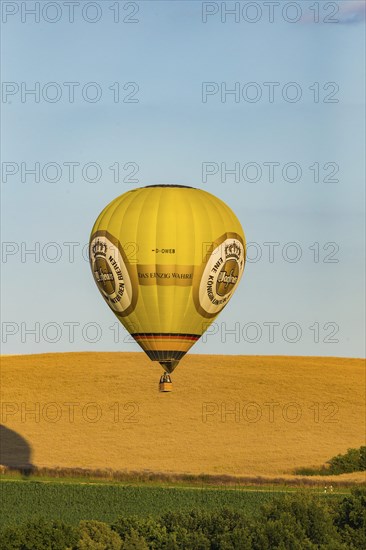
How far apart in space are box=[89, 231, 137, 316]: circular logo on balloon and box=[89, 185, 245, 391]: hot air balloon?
0.04m

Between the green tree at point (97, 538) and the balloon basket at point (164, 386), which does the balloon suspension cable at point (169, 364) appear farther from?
the green tree at point (97, 538)

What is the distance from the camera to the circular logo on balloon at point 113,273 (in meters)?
45.7

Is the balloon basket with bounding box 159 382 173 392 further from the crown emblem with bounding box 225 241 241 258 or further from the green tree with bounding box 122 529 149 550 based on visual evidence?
the green tree with bounding box 122 529 149 550

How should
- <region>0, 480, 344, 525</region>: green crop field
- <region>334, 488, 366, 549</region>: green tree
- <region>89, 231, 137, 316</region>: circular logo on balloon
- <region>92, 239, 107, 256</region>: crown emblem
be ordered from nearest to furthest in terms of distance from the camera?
<region>334, 488, 366, 549</region>: green tree, <region>89, 231, 137, 316</region>: circular logo on balloon, <region>92, 239, 107, 256</region>: crown emblem, <region>0, 480, 344, 525</region>: green crop field

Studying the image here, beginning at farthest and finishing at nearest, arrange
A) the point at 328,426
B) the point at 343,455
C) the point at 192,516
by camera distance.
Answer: the point at 328,426, the point at 343,455, the point at 192,516

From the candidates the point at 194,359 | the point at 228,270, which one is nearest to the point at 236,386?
the point at 194,359

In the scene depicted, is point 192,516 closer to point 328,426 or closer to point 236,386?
point 328,426

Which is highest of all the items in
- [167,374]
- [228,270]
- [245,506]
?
[228,270]

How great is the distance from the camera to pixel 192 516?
45.2 m

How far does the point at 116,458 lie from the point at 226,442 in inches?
299

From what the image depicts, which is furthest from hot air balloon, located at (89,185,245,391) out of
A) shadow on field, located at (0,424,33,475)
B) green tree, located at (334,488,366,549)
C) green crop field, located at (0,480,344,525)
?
shadow on field, located at (0,424,33,475)

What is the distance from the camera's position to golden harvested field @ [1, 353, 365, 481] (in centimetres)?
7575

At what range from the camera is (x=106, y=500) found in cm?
5944

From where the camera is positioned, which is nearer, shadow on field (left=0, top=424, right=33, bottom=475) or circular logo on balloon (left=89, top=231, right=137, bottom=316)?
circular logo on balloon (left=89, top=231, right=137, bottom=316)
